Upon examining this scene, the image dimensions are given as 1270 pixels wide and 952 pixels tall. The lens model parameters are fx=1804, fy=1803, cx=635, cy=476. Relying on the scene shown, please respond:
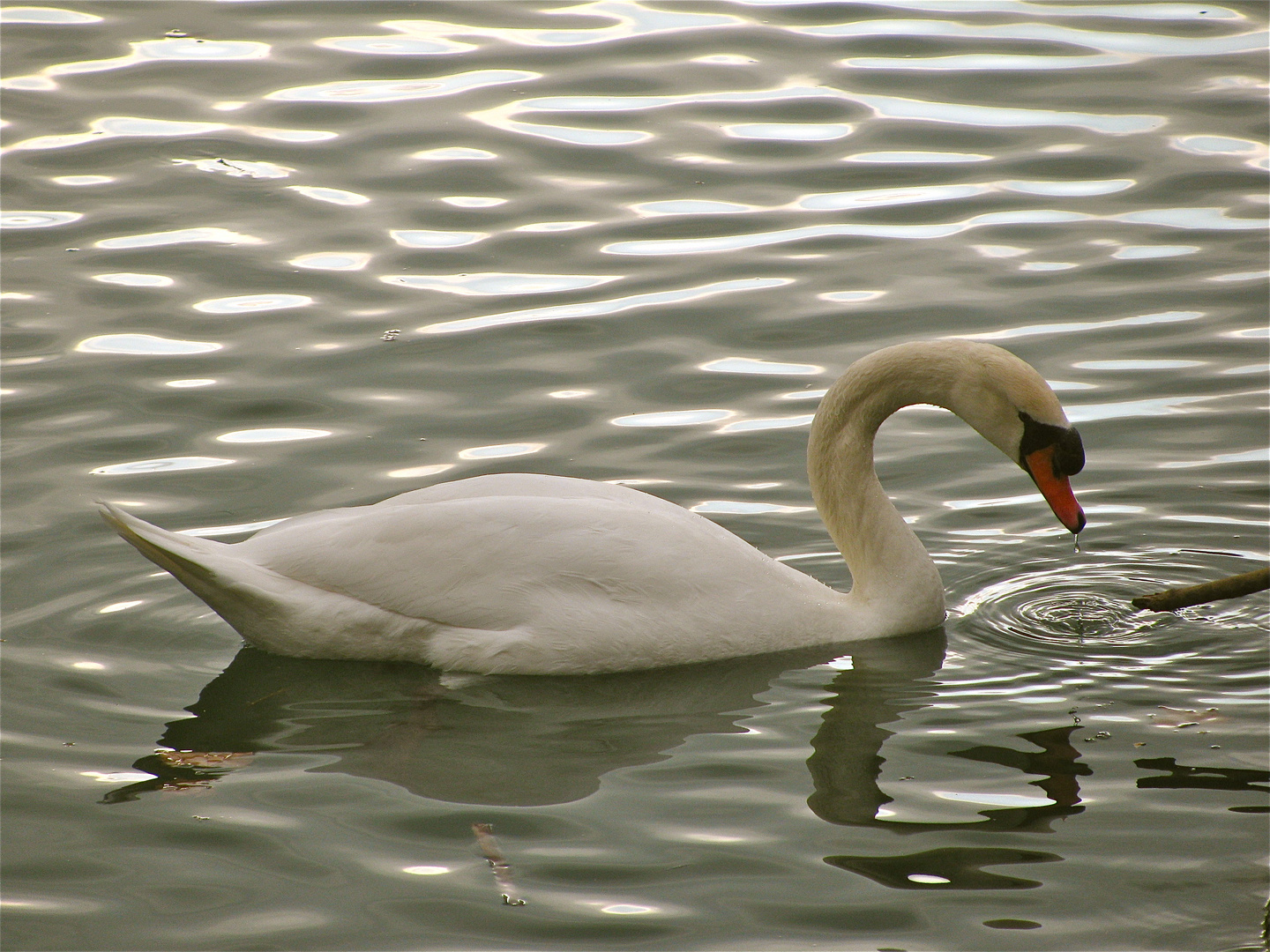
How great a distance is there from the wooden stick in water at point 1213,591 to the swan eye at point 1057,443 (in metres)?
0.83

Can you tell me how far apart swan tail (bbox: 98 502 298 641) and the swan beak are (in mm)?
2645

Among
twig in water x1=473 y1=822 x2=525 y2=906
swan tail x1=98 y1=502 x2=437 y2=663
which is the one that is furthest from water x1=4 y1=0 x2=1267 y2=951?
swan tail x1=98 y1=502 x2=437 y2=663

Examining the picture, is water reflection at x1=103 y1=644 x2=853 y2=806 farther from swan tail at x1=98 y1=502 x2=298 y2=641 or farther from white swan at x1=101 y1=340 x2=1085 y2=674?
swan tail at x1=98 y1=502 x2=298 y2=641

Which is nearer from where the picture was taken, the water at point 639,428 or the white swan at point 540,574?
the water at point 639,428

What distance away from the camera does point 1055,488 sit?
6.41 meters

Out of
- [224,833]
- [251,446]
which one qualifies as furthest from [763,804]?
[251,446]

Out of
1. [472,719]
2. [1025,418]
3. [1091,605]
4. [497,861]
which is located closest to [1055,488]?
[1025,418]

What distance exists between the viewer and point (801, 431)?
8.07 m

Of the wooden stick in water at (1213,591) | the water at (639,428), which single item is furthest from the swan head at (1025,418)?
the wooden stick in water at (1213,591)

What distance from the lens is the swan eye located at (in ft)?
20.7

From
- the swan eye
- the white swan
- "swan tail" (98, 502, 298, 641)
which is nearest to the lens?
"swan tail" (98, 502, 298, 641)

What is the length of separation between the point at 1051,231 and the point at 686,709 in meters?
5.09

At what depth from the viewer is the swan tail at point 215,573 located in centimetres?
601

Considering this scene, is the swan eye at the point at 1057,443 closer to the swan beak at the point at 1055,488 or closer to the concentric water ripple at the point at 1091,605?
the swan beak at the point at 1055,488
